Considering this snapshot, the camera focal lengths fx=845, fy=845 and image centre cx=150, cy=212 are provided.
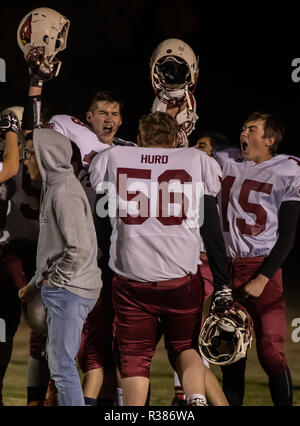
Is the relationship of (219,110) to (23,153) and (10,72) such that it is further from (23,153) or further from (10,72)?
(23,153)

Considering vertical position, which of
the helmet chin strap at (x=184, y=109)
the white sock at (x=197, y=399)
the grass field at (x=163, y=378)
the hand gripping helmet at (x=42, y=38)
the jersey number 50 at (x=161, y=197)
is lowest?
the grass field at (x=163, y=378)

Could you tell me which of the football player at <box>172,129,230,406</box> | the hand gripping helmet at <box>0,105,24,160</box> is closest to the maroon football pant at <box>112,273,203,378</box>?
the football player at <box>172,129,230,406</box>

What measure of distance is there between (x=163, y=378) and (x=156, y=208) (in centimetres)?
207

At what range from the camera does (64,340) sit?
3811 mm

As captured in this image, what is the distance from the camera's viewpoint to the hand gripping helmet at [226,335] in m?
4.34

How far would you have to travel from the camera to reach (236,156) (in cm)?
476

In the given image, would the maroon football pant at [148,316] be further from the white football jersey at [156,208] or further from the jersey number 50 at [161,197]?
the jersey number 50 at [161,197]

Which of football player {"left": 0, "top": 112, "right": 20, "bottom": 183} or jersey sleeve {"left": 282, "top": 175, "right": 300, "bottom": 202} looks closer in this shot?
football player {"left": 0, "top": 112, "right": 20, "bottom": 183}

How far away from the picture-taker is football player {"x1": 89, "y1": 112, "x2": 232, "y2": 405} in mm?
4023

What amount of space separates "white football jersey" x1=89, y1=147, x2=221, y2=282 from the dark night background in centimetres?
376

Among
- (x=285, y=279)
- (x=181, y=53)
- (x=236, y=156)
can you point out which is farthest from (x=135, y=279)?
(x=285, y=279)

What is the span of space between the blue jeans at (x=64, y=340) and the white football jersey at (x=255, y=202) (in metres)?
1.15

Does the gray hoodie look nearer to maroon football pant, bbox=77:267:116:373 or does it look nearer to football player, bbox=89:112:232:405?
football player, bbox=89:112:232:405

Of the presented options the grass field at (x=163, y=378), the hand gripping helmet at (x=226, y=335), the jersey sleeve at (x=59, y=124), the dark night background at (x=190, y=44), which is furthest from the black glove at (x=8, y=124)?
the dark night background at (x=190, y=44)
